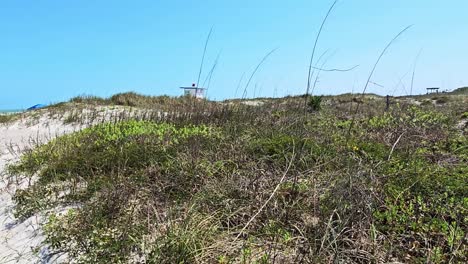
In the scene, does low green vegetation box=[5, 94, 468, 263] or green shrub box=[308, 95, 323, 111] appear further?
green shrub box=[308, 95, 323, 111]

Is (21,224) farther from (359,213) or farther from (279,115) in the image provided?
(279,115)

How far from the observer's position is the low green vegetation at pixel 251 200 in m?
2.85

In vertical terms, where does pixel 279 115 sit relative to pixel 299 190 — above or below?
above

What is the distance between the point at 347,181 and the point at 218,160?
1651 mm

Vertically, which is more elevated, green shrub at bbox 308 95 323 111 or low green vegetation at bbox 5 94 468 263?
green shrub at bbox 308 95 323 111

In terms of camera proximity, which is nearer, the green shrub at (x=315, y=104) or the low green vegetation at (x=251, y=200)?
the low green vegetation at (x=251, y=200)

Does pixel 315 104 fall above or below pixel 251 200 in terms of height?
above

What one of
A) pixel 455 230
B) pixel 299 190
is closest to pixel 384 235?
pixel 455 230

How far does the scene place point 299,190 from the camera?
363cm

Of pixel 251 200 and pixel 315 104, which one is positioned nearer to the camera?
pixel 251 200

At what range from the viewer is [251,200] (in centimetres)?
353

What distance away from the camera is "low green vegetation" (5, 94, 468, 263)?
9.36 ft

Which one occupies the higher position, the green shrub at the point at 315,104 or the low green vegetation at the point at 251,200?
the green shrub at the point at 315,104

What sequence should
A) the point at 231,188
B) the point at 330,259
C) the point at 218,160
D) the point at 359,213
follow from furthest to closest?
the point at 218,160 → the point at 231,188 → the point at 359,213 → the point at 330,259
